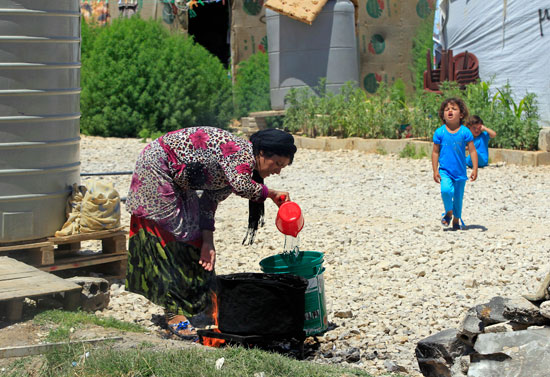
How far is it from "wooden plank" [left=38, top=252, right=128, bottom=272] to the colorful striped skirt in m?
0.94

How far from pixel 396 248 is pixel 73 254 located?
2522 millimetres

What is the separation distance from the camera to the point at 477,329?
12.1ft

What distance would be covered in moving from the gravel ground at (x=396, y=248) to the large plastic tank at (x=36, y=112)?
0.59 meters

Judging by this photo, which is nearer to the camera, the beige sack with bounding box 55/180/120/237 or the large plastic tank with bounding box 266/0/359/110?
the beige sack with bounding box 55/180/120/237

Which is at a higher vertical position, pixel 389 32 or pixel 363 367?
pixel 389 32

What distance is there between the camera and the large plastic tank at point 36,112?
4.87 meters

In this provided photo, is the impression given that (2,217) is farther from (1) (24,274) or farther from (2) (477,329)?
(2) (477,329)

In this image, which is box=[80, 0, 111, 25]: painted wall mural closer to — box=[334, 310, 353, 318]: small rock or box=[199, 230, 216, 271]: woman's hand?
box=[334, 310, 353, 318]: small rock

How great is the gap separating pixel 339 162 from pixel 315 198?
2.88 meters

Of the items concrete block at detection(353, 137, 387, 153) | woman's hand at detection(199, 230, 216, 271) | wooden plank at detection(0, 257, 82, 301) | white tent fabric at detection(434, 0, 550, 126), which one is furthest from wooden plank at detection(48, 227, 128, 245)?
white tent fabric at detection(434, 0, 550, 126)

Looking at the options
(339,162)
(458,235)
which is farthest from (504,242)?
(339,162)

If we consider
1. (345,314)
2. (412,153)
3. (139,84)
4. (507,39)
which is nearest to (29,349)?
(345,314)

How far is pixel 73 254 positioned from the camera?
556 centimetres

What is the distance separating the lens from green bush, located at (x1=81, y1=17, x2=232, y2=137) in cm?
1433
